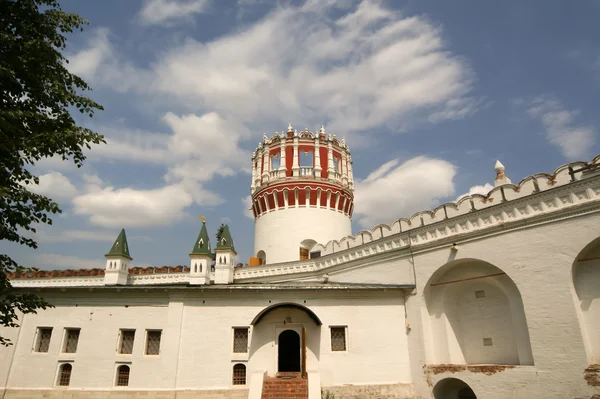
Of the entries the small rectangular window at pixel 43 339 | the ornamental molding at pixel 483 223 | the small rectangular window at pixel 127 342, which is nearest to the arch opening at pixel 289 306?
the ornamental molding at pixel 483 223

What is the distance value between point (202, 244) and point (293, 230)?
7.66 metres

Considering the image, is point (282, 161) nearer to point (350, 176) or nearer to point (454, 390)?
point (350, 176)

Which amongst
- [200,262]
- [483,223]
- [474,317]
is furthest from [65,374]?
[483,223]

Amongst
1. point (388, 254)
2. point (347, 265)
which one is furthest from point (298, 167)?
point (388, 254)

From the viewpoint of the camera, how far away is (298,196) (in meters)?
29.5

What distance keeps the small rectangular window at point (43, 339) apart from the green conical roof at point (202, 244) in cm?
821

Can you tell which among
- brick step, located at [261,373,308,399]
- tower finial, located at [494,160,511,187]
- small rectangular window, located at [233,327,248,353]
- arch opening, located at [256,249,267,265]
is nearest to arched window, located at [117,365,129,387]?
small rectangular window, located at [233,327,248,353]

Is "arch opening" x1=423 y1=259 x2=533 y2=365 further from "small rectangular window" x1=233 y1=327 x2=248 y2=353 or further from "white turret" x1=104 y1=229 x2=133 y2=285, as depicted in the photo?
"white turret" x1=104 y1=229 x2=133 y2=285

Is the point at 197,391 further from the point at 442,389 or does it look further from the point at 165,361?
the point at 442,389

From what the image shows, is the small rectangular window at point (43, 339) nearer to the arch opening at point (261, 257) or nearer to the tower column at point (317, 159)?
the arch opening at point (261, 257)

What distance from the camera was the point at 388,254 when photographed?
19672 millimetres

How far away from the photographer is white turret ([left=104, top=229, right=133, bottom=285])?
79.3 feet

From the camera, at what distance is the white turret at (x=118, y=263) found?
79.3 ft

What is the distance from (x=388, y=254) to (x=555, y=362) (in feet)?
27.3
